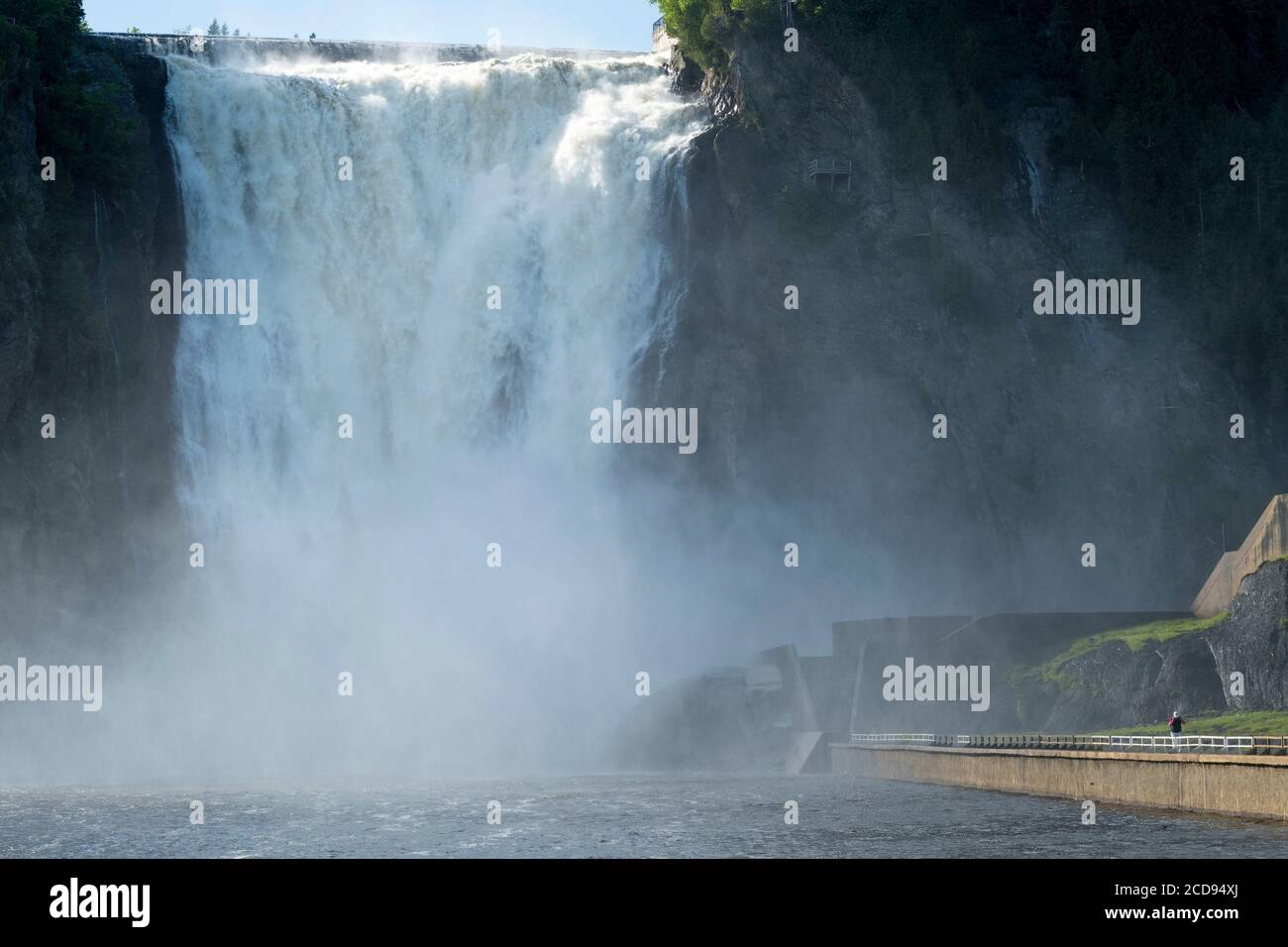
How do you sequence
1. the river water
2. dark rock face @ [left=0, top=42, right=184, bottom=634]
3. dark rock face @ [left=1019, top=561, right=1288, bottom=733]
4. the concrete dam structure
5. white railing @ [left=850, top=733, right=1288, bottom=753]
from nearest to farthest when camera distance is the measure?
the river water, white railing @ [left=850, top=733, right=1288, bottom=753], dark rock face @ [left=1019, top=561, right=1288, bottom=733], the concrete dam structure, dark rock face @ [left=0, top=42, right=184, bottom=634]

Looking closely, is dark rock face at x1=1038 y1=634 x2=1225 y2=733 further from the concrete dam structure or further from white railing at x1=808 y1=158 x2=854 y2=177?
white railing at x1=808 y1=158 x2=854 y2=177

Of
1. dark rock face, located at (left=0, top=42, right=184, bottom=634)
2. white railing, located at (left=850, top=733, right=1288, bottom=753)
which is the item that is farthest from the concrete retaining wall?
dark rock face, located at (left=0, top=42, right=184, bottom=634)

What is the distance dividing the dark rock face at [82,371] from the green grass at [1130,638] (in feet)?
136

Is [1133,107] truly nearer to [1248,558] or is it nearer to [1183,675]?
[1248,558]

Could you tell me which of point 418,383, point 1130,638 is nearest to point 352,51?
point 418,383

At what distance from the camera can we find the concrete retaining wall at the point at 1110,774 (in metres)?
44.1

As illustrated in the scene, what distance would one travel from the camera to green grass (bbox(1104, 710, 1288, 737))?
51594 millimetres

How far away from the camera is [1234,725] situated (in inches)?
2135

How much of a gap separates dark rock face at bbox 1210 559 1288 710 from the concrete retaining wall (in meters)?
7.78

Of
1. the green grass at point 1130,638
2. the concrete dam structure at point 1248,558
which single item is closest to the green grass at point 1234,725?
the green grass at point 1130,638

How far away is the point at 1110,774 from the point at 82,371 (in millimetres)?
51771

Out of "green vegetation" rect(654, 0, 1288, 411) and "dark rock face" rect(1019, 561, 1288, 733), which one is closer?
"dark rock face" rect(1019, 561, 1288, 733)
